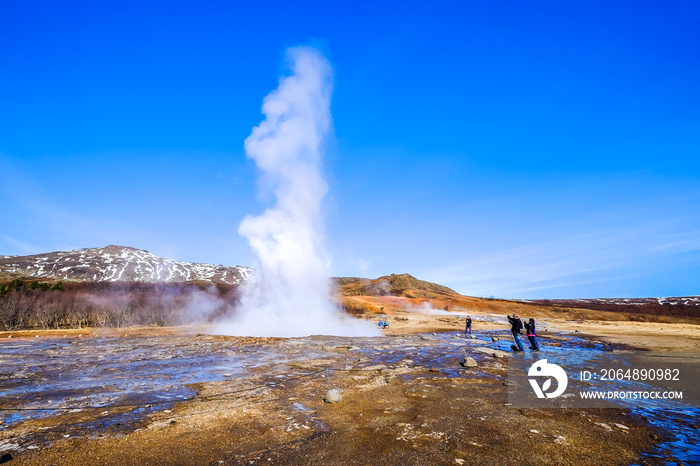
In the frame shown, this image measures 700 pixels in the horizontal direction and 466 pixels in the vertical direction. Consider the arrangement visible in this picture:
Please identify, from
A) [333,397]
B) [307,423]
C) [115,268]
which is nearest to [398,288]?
[333,397]

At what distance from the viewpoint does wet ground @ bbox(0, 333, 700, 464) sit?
5285mm

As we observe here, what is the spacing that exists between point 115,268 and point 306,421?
152 metres

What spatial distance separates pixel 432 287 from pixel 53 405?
10650 centimetres

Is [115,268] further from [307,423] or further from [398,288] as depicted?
[307,423]

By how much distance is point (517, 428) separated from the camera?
6.40 m

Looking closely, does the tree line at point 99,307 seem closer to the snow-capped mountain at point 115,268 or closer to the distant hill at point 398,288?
the distant hill at point 398,288

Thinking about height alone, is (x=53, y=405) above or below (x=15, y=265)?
below

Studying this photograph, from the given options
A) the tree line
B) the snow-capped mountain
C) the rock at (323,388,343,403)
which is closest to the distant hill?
the tree line

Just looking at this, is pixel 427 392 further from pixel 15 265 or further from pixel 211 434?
pixel 15 265

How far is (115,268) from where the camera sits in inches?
5059

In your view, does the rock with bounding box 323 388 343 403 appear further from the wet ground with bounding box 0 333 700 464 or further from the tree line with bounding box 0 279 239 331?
the tree line with bounding box 0 279 239 331

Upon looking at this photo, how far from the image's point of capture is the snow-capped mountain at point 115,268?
11306 centimetres

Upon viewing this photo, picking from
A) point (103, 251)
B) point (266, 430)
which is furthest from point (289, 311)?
point (103, 251)

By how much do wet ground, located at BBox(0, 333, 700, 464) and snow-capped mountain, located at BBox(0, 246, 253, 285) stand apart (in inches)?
3937
